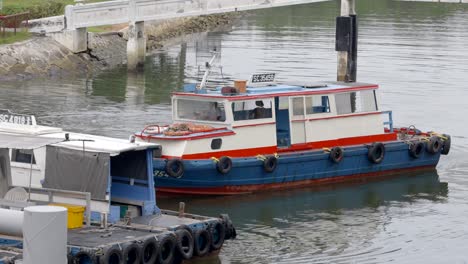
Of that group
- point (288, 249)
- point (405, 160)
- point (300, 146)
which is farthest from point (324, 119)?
point (288, 249)

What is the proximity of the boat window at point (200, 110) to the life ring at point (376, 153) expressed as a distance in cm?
460

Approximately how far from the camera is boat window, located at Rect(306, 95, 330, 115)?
30.1 m

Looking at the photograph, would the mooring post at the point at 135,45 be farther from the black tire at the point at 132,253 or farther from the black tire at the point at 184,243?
the black tire at the point at 132,253

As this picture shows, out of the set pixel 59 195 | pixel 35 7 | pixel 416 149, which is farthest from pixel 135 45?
pixel 59 195

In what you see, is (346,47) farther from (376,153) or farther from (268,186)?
(268,186)

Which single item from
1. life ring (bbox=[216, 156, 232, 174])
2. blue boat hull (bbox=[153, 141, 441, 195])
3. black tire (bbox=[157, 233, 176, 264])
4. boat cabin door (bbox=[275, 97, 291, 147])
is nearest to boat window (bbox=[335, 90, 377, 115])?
blue boat hull (bbox=[153, 141, 441, 195])

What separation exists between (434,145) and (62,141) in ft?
43.5

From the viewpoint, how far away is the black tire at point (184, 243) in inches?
833

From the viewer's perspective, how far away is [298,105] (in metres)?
29.9

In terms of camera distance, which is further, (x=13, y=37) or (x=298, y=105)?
(x=13, y=37)

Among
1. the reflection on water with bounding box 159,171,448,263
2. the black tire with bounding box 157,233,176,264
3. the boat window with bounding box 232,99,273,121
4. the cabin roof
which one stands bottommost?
the reflection on water with bounding box 159,171,448,263

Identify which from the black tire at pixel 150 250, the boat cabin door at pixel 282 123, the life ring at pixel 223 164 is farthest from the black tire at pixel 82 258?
the boat cabin door at pixel 282 123

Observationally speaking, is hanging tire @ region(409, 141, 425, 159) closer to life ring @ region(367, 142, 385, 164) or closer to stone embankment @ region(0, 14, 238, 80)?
life ring @ region(367, 142, 385, 164)

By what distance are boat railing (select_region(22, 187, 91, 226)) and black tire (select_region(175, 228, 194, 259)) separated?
1633 mm
